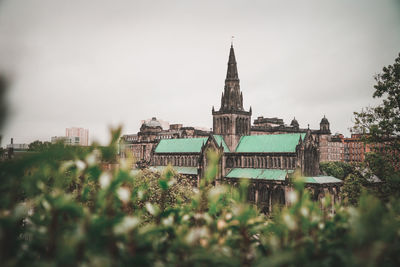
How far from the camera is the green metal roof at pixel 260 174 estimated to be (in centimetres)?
5300

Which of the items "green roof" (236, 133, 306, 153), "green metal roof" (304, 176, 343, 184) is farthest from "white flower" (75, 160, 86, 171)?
"green roof" (236, 133, 306, 153)

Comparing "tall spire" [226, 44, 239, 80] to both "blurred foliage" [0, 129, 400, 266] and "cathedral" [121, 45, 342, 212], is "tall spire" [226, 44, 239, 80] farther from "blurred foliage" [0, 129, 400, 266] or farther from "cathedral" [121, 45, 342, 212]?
"blurred foliage" [0, 129, 400, 266]

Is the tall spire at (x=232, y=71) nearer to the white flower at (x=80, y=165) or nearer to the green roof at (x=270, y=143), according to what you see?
the green roof at (x=270, y=143)

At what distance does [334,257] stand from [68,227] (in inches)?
136

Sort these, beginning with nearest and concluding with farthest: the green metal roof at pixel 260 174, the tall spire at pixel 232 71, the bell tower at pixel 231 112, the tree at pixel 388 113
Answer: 1. the tree at pixel 388 113
2. the green metal roof at pixel 260 174
3. the bell tower at pixel 231 112
4. the tall spire at pixel 232 71

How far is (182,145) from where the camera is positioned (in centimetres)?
7681

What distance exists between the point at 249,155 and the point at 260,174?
5705mm

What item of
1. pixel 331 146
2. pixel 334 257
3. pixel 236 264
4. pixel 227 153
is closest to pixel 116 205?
pixel 236 264

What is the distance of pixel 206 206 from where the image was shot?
5.23m

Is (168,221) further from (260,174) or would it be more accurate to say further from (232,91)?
(232,91)

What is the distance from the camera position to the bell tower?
6581 cm

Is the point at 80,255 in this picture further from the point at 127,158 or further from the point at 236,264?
the point at 236,264

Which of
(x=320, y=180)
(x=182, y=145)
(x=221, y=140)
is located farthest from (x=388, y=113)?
(x=182, y=145)

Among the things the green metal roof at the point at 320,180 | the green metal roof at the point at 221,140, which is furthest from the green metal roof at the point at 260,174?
the green metal roof at the point at 221,140
